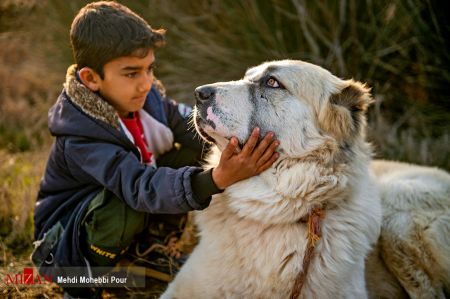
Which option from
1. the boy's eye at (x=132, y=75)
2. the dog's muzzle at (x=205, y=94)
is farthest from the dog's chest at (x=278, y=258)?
the boy's eye at (x=132, y=75)

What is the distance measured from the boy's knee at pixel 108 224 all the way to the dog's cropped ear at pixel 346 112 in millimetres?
1171

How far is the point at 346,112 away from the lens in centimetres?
265

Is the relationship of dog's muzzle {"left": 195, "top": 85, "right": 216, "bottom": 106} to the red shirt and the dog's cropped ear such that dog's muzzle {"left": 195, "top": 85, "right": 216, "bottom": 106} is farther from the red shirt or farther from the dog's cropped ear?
the red shirt

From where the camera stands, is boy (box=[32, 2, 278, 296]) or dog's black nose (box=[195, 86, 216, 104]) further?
boy (box=[32, 2, 278, 296])

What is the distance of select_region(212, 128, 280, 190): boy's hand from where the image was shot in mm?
2510

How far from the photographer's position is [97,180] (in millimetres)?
2910

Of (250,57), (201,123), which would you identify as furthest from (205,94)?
(250,57)

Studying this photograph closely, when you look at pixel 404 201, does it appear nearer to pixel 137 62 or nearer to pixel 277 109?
pixel 277 109

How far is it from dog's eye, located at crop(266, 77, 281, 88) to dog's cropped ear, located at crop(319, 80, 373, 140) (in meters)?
0.27

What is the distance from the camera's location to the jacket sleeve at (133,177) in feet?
8.46

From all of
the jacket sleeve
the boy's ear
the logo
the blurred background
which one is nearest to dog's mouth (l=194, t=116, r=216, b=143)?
the jacket sleeve

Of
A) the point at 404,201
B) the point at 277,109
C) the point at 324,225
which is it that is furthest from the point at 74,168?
the point at 404,201

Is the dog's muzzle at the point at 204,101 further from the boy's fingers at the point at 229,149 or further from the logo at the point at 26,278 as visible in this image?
the logo at the point at 26,278

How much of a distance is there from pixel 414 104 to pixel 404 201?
2.59 meters
